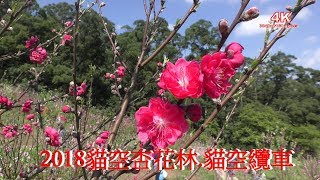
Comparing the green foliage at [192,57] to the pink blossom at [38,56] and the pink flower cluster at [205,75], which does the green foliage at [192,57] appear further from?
the pink flower cluster at [205,75]

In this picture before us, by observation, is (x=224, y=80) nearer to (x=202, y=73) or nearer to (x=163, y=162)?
(x=202, y=73)

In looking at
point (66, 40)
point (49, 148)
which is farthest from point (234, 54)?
point (49, 148)

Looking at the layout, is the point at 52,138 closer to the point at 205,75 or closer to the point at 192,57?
the point at 205,75

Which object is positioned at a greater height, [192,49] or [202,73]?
[192,49]

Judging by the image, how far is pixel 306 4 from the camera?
1181mm

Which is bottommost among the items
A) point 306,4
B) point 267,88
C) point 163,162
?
point 163,162

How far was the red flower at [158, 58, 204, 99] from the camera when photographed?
110cm

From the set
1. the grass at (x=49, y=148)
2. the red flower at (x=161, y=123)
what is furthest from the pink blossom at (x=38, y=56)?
the red flower at (x=161, y=123)

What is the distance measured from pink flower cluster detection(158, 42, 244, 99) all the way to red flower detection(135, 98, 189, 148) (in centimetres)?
7

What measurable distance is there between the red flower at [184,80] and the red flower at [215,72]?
0.09 feet

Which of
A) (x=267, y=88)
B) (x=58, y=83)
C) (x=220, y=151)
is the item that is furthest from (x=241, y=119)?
(x=220, y=151)

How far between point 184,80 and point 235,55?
181mm

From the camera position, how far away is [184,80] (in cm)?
113

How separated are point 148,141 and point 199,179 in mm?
9279
